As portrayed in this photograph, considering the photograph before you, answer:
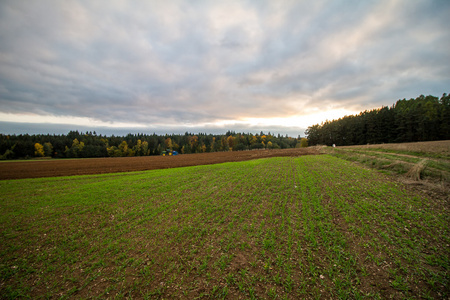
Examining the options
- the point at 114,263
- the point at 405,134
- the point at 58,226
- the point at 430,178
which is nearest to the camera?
the point at 114,263

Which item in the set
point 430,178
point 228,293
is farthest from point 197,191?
point 430,178

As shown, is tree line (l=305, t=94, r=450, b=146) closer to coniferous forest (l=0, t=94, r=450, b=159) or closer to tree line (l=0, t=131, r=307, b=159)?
coniferous forest (l=0, t=94, r=450, b=159)

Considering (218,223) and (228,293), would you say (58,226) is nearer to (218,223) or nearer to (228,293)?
(218,223)

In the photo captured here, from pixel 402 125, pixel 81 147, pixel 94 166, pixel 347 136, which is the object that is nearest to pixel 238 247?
pixel 94 166

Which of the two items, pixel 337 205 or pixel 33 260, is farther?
pixel 337 205

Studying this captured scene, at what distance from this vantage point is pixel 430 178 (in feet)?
43.6

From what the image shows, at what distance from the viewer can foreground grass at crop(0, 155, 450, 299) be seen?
527cm

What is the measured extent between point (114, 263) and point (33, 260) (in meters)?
3.94

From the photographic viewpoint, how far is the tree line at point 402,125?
5628cm

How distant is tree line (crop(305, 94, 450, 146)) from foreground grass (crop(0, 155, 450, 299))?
7427 cm

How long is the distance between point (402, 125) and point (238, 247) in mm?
89184

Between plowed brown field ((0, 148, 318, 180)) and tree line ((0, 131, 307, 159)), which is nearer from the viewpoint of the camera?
plowed brown field ((0, 148, 318, 180))

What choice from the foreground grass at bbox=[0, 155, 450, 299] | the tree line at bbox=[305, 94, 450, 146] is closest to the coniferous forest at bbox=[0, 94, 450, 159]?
the tree line at bbox=[305, 94, 450, 146]

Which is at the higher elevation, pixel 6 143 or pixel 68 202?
pixel 6 143
